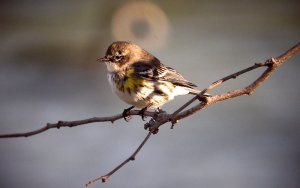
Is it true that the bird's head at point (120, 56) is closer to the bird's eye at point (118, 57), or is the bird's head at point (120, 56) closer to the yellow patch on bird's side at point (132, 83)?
the bird's eye at point (118, 57)

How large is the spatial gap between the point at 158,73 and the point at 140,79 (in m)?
0.28

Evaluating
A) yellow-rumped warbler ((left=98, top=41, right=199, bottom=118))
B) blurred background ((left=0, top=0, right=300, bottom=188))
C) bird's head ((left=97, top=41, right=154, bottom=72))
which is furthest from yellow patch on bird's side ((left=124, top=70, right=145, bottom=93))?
blurred background ((left=0, top=0, right=300, bottom=188))

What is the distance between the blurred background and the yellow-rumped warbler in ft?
9.16

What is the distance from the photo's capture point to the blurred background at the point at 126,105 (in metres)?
7.33

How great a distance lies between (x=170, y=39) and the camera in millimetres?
11531

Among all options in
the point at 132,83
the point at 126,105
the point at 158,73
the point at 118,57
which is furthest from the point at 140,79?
the point at 126,105

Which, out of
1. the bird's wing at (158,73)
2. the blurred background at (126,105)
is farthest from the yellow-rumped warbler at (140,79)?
the blurred background at (126,105)

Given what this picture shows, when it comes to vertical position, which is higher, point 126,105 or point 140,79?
point 126,105

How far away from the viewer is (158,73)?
4246mm

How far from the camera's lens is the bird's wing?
4.09 meters

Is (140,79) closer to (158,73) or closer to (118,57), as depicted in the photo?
(158,73)

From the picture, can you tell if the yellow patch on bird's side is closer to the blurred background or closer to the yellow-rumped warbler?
the yellow-rumped warbler

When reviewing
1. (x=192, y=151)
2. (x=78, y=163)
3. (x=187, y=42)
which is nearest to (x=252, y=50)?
(x=187, y=42)

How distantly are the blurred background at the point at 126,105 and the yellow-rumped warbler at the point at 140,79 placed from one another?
279 centimetres
